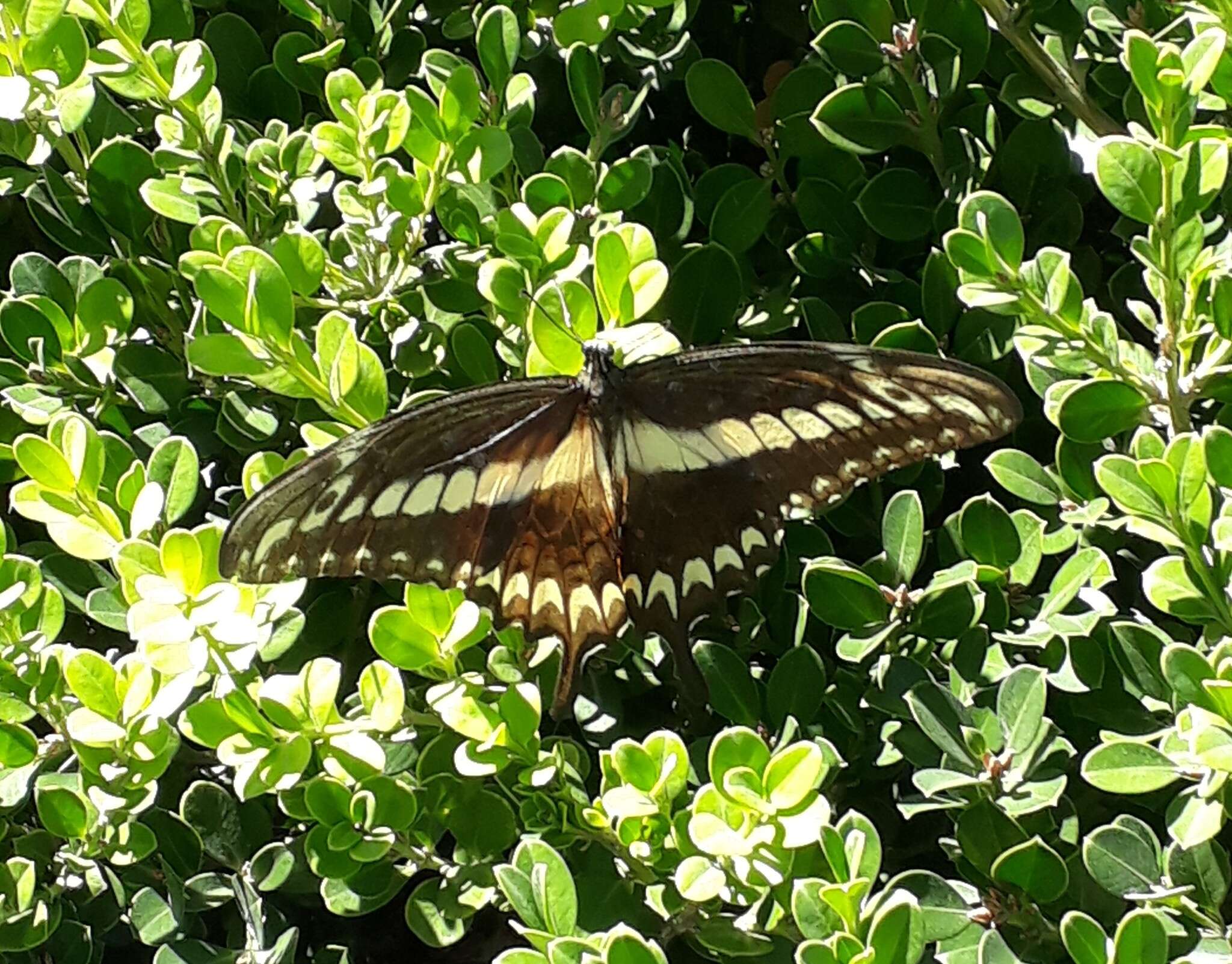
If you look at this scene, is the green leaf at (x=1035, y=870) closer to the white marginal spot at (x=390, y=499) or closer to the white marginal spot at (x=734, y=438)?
the white marginal spot at (x=734, y=438)

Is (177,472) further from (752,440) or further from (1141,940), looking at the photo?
(1141,940)

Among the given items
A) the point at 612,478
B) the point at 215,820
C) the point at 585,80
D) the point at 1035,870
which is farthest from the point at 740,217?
the point at 215,820

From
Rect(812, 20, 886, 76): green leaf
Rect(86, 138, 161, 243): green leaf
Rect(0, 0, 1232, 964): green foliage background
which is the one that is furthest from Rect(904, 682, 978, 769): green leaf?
Rect(86, 138, 161, 243): green leaf

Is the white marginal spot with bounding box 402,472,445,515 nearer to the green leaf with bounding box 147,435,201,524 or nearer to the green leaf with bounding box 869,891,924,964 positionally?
the green leaf with bounding box 147,435,201,524

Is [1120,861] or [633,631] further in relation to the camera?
[633,631]

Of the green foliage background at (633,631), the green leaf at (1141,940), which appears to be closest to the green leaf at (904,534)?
the green foliage background at (633,631)

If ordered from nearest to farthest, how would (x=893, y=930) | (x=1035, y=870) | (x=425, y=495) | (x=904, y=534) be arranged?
(x=893, y=930), (x=1035, y=870), (x=904, y=534), (x=425, y=495)
